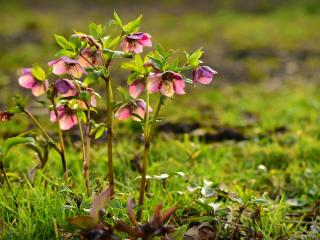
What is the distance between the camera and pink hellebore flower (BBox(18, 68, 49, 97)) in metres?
1.99

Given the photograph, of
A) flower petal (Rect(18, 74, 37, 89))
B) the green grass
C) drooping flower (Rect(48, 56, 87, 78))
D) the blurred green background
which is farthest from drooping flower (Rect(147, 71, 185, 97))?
the blurred green background

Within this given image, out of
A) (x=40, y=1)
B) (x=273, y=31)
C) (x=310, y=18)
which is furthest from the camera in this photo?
(x=40, y=1)

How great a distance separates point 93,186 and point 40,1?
44.3ft

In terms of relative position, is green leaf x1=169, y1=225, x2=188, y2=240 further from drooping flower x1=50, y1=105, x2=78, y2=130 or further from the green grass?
drooping flower x1=50, y1=105, x2=78, y2=130

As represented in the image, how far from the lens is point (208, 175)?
109 inches

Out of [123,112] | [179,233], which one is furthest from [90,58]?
[179,233]

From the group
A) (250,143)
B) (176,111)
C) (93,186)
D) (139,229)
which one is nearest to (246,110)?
(176,111)

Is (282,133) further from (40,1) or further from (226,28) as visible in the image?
(40,1)

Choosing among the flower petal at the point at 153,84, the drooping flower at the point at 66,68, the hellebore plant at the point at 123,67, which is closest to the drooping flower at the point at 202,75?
the hellebore plant at the point at 123,67

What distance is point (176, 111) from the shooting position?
Answer: 4434 mm

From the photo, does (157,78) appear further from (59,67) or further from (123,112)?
(59,67)

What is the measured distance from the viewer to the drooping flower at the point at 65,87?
1779mm

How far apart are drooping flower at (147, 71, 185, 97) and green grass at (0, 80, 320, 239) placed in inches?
16.0

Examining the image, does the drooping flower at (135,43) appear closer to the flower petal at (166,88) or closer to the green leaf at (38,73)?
the flower petal at (166,88)
